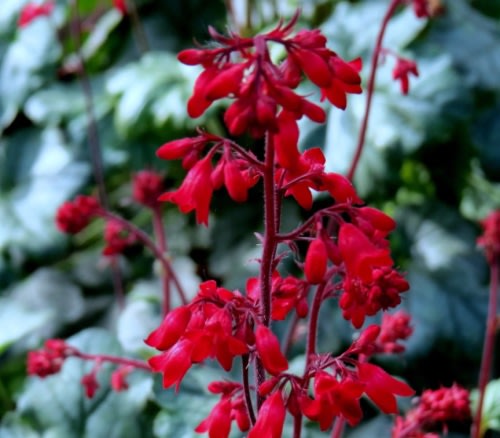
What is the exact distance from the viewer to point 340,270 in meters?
0.88

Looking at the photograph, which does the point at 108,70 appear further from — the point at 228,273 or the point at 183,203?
the point at 183,203

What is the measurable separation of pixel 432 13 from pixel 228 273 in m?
0.85

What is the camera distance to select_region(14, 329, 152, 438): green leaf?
1398 millimetres

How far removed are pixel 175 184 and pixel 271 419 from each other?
5.17 feet

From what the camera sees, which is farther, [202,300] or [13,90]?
[13,90]

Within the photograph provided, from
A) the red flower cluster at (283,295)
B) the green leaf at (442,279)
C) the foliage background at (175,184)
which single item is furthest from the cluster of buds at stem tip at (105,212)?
the red flower cluster at (283,295)

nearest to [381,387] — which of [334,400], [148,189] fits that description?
[334,400]

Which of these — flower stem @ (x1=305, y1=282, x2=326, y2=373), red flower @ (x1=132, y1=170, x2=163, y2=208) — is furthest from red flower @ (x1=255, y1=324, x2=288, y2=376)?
red flower @ (x1=132, y1=170, x2=163, y2=208)

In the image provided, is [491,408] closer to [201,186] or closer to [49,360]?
[49,360]

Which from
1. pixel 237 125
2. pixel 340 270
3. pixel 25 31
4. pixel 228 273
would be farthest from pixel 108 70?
pixel 237 125

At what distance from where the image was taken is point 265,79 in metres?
→ 0.65

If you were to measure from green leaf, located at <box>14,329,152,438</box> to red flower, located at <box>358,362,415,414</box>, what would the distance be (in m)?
0.72

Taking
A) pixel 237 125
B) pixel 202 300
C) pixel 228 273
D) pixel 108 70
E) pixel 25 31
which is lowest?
pixel 228 273

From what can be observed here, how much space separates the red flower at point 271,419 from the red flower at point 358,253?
0.15 m
